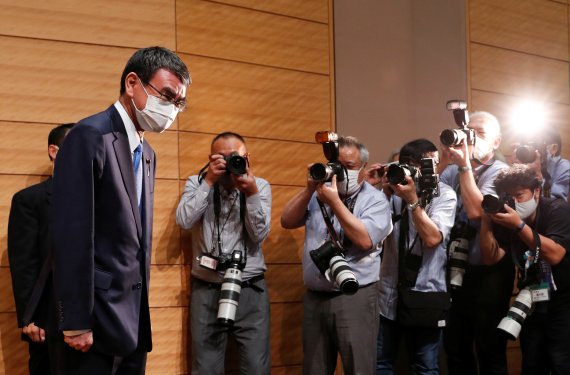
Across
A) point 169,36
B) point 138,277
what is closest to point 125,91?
point 138,277

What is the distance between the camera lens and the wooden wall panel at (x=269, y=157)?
149 inches

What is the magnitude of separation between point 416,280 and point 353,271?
0.38 metres

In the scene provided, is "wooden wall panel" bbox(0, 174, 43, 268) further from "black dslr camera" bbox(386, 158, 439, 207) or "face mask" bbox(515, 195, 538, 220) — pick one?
"face mask" bbox(515, 195, 538, 220)

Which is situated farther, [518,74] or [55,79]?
[518,74]

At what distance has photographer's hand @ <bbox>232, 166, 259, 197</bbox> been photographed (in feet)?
10.8

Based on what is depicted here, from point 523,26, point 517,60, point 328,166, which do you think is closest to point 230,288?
point 328,166

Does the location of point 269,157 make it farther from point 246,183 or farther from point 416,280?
point 416,280

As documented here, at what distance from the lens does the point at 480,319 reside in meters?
3.41

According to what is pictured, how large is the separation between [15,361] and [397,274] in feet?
6.28

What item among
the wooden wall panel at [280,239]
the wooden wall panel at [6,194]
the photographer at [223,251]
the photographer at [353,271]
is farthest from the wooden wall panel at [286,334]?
the wooden wall panel at [6,194]

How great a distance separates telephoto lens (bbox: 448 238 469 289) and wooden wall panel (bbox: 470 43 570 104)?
5.72 ft

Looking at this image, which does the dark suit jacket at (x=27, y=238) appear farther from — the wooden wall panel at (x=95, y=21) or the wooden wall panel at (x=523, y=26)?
the wooden wall panel at (x=523, y=26)

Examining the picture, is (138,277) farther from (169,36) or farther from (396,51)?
(396,51)

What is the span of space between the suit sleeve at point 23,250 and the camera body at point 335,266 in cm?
124
